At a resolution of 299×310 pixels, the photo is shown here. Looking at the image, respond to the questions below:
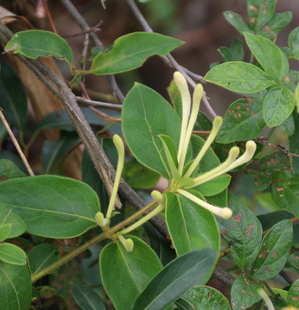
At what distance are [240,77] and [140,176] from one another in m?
0.31

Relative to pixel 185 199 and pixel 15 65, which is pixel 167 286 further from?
pixel 15 65

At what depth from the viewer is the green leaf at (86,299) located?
55 centimetres

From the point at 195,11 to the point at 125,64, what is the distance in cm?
132

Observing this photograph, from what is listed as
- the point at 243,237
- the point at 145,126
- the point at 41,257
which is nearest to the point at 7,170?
the point at 41,257

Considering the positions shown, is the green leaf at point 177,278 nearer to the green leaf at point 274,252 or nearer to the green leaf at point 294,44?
the green leaf at point 274,252

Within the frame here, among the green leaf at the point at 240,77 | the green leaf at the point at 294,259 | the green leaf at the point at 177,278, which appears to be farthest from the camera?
the green leaf at the point at 294,259

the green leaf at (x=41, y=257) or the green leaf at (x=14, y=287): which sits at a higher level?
the green leaf at (x=14, y=287)

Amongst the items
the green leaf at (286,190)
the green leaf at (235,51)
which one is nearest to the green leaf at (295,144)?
the green leaf at (286,190)

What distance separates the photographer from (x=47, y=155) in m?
0.83

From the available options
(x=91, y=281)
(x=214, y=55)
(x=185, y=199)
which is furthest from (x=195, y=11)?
(x=185, y=199)

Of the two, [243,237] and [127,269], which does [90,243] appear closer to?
[127,269]

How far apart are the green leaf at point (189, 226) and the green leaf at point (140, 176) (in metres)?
0.29

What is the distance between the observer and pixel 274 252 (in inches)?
22.6

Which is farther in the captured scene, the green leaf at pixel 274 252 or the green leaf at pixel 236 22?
the green leaf at pixel 236 22
